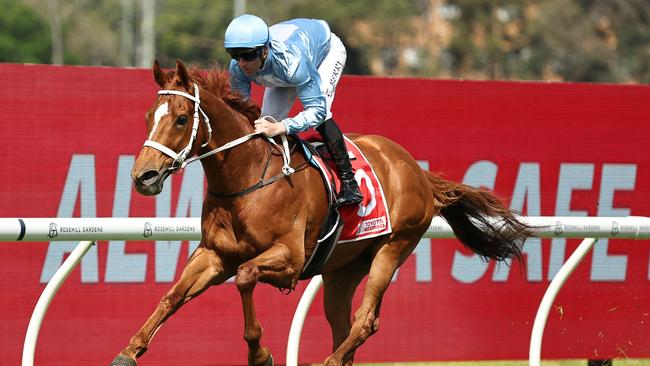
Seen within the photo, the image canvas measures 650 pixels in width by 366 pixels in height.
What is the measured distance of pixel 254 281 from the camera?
15.6 feet

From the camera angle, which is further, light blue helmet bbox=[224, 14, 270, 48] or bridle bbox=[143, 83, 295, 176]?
light blue helmet bbox=[224, 14, 270, 48]

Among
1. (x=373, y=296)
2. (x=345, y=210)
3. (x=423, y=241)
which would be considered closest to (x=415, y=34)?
(x=423, y=241)

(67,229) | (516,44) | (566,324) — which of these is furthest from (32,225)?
(516,44)

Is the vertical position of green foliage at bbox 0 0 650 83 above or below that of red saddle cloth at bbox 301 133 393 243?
below

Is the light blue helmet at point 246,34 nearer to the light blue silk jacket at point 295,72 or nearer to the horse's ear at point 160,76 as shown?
the light blue silk jacket at point 295,72

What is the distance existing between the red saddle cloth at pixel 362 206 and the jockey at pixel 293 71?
3.1 inches

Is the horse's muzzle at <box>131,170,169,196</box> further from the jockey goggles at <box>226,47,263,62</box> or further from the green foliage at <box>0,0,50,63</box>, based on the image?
the green foliage at <box>0,0,50,63</box>

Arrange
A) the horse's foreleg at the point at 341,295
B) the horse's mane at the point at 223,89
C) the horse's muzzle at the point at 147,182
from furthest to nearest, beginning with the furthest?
the horse's foreleg at the point at 341,295 < the horse's mane at the point at 223,89 < the horse's muzzle at the point at 147,182

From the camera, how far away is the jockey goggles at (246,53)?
4992 millimetres

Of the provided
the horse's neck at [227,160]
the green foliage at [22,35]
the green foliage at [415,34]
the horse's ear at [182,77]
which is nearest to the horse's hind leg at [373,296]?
the horse's neck at [227,160]

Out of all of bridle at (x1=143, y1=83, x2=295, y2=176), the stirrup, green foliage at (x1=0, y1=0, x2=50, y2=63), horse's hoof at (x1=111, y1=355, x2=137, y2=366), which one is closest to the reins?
bridle at (x1=143, y1=83, x2=295, y2=176)

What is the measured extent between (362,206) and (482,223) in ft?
3.49

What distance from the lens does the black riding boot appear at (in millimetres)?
5438

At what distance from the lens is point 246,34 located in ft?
16.2
